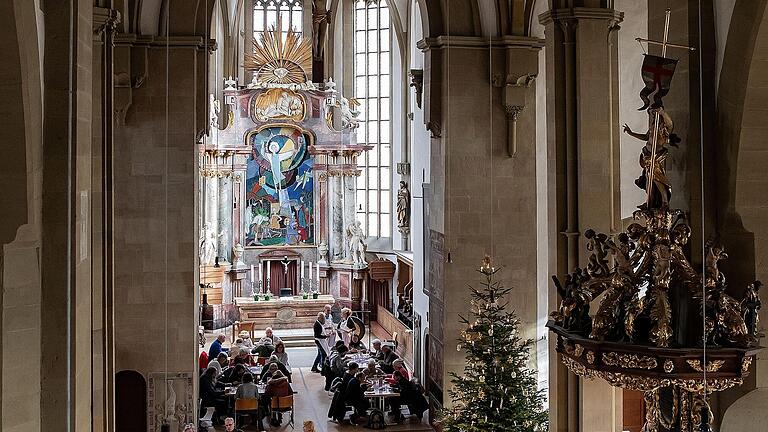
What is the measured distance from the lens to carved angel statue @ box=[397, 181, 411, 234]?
23250 millimetres

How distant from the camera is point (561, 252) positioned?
10688 mm

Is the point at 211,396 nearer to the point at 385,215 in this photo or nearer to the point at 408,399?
the point at 408,399

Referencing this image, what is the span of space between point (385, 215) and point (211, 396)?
10.9 meters

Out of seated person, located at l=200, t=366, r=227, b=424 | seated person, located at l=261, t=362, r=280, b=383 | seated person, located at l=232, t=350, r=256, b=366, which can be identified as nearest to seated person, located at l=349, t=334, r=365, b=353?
seated person, located at l=232, t=350, r=256, b=366

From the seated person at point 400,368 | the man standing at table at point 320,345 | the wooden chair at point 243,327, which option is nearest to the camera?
the seated person at point 400,368

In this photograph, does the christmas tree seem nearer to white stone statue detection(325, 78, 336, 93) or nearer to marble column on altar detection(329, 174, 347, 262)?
marble column on altar detection(329, 174, 347, 262)

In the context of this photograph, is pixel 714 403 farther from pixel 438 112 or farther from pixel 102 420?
pixel 438 112

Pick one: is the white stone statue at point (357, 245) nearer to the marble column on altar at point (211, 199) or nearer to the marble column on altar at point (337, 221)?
the marble column on altar at point (337, 221)

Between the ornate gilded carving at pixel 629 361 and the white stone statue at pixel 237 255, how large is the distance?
65.0 ft

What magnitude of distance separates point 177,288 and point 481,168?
532 cm

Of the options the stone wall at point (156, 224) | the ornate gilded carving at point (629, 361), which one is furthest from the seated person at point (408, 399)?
the ornate gilded carving at point (629, 361)

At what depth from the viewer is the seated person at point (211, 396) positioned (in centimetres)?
1617

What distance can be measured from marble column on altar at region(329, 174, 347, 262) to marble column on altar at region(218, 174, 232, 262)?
2826mm

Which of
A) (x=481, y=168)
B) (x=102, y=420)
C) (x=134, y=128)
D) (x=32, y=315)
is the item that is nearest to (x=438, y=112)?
(x=481, y=168)
